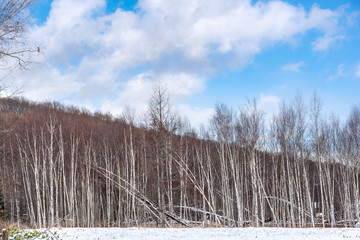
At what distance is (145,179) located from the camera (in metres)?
28.2

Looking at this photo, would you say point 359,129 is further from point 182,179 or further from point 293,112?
point 182,179

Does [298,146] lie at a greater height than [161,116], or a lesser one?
lesser

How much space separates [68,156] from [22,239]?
24049 millimetres

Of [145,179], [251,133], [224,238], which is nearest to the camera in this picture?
[224,238]

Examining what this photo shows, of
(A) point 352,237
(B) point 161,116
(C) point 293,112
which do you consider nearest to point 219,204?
(C) point 293,112

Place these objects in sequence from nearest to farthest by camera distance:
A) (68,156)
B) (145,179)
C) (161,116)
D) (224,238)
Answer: (224,238) → (161,116) → (145,179) → (68,156)

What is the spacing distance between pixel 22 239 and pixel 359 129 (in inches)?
1069

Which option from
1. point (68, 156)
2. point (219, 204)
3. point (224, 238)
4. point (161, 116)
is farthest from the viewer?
point (219, 204)

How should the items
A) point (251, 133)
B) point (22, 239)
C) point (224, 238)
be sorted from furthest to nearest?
point (251, 133) → point (224, 238) → point (22, 239)

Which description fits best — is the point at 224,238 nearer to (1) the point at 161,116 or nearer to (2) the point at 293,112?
(1) the point at 161,116

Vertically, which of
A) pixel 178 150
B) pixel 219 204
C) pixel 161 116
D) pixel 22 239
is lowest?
pixel 219 204

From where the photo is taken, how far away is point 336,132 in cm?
2969

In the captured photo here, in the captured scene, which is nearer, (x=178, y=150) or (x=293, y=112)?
(x=178, y=150)

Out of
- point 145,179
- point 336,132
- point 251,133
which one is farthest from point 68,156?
point 336,132
